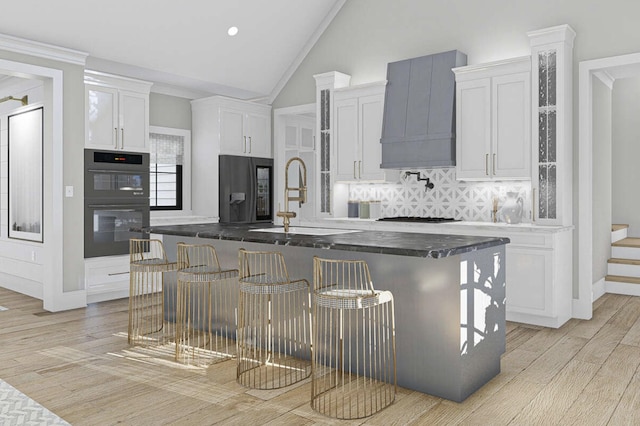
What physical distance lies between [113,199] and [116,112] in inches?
39.3

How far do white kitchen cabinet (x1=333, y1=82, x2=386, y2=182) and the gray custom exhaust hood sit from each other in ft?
0.75

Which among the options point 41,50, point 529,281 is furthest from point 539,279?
point 41,50

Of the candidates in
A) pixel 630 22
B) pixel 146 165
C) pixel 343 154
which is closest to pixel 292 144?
pixel 343 154

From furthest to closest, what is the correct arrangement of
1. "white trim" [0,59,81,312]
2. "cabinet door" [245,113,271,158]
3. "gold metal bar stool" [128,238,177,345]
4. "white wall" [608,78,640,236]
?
1. "white wall" [608,78,640,236]
2. "cabinet door" [245,113,271,158]
3. "white trim" [0,59,81,312]
4. "gold metal bar stool" [128,238,177,345]

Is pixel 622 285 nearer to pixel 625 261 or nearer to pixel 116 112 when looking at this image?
pixel 625 261

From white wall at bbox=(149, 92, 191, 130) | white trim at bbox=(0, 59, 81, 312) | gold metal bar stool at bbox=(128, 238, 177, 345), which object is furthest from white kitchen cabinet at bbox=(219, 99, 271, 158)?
gold metal bar stool at bbox=(128, 238, 177, 345)

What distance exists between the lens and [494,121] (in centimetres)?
524

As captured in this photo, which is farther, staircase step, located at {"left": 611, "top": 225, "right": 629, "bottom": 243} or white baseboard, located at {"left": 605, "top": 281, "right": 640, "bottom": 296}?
staircase step, located at {"left": 611, "top": 225, "right": 629, "bottom": 243}

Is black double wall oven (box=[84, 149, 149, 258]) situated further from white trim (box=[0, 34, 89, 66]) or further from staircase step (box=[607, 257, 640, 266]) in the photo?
staircase step (box=[607, 257, 640, 266])

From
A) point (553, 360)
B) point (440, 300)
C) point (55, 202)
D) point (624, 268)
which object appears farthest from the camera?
point (624, 268)

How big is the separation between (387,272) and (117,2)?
3898 millimetres

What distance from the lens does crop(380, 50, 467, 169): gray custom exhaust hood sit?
18.1ft

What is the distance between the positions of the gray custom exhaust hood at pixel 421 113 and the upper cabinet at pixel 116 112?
2.86 m

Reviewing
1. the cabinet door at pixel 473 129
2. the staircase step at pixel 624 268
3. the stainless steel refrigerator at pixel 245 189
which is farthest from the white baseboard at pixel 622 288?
the stainless steel refrigerator at pixel 245 189
